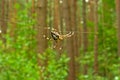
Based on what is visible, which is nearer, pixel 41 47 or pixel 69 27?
pixel 41 47

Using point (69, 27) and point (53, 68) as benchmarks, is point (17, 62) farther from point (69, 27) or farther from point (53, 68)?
point (69, 27)

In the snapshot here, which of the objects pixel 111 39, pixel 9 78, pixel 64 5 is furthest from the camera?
pixel 111 39

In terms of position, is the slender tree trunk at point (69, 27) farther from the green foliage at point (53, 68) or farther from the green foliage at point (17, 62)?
the green foliage at point (53, 68)

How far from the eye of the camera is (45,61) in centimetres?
699

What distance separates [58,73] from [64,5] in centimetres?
433

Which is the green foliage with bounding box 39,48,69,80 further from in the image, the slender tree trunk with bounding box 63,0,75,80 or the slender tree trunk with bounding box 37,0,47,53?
the slender tree trunk with bounding box 63,0,75,80

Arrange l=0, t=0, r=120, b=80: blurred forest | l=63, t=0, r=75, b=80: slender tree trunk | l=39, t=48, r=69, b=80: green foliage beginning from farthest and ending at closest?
l=63, t=0, r=75, b=80: slender tree trunk
l=39, t=48, r=69, b=80: green foliage
l=0, t=0, r=120, b=80: blurred forest

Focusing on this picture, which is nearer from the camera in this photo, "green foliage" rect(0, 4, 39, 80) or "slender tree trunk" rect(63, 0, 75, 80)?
"green foliage" rect(0, 4, 39, 80)

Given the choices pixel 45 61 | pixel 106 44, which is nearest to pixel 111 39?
pixel 106 44

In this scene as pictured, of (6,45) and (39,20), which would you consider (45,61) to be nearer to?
(6,45)

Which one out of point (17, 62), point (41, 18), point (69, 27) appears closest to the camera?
point (17, 62)

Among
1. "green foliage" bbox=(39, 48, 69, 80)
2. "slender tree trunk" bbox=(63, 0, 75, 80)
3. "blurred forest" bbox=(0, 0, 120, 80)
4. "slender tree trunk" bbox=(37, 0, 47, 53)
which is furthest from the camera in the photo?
"slender tree trunk" bbox=(63, 0, 75, 80)

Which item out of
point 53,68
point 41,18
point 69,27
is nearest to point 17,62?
point 53,68

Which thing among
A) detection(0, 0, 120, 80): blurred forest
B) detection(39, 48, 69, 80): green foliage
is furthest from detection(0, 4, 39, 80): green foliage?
detection(39, 48, 69, 80): green foliage
